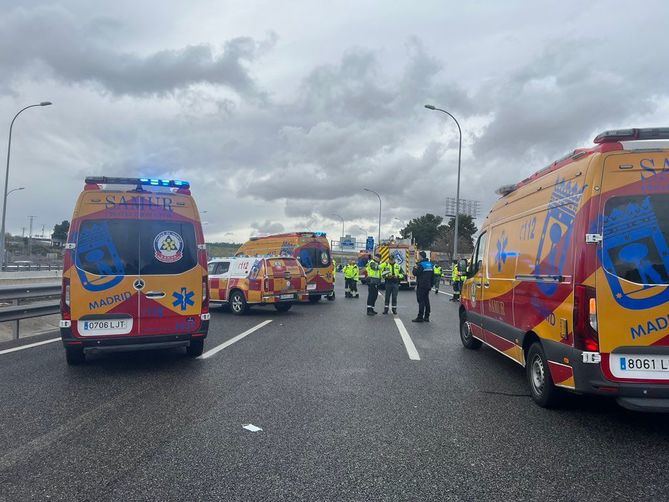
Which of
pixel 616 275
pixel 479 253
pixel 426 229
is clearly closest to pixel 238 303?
pixel 479 253

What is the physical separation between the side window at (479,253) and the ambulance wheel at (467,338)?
0.99 meters

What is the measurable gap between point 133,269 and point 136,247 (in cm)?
30

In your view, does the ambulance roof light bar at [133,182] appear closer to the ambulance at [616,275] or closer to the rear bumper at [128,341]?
the rear bumper at [128,341]

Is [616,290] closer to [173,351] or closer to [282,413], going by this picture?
[282,413]

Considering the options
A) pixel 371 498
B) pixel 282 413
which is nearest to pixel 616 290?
pixel 371 498

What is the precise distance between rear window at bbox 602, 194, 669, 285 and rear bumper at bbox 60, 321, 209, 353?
17.0 feet

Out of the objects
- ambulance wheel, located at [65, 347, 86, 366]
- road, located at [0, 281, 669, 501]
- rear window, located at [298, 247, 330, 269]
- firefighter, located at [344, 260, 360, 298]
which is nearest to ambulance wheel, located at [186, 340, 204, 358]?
road, located at [0, 281, 669, 501]

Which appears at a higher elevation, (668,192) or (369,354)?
(668,192)

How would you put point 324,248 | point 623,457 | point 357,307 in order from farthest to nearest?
point 324,248 < point 357,307 < point 623,457

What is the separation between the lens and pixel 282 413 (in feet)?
16.3

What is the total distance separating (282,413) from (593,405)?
3.22 meters

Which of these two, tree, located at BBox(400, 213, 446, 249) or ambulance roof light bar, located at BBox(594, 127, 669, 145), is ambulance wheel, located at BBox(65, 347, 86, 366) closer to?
ambulance roof light bar, located at BBox(594, 127, 669, 145)

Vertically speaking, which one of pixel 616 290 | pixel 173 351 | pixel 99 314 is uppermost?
pixel 616 290

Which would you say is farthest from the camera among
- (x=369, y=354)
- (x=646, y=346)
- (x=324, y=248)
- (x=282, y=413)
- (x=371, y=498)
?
(x=324, y=248)
